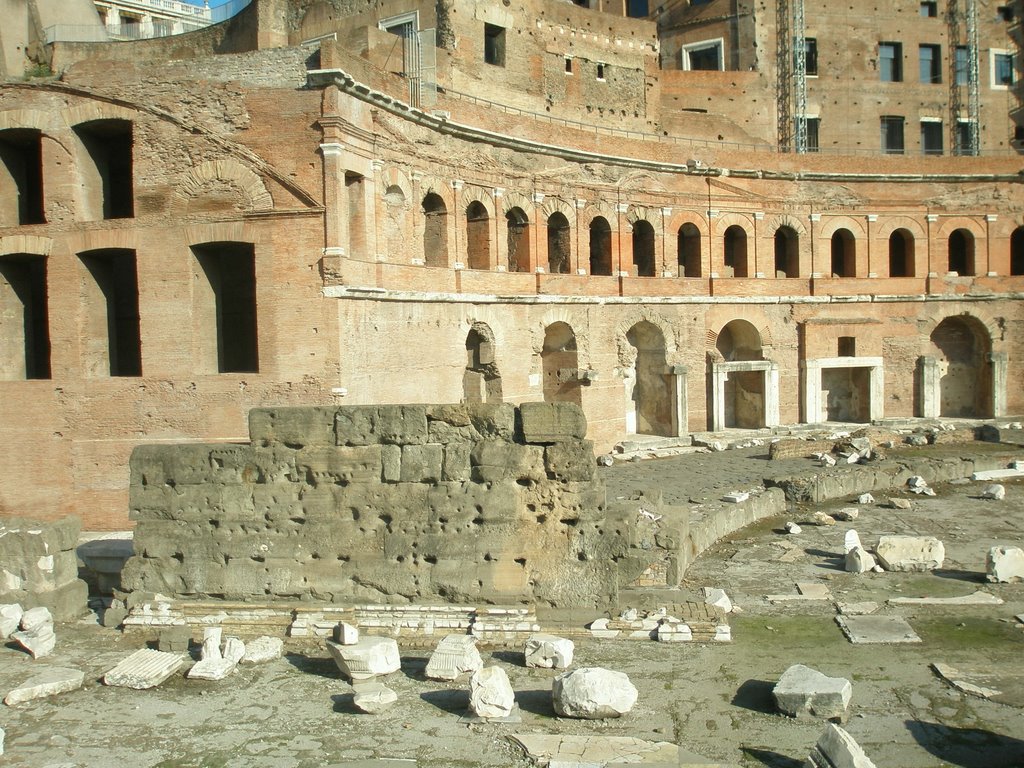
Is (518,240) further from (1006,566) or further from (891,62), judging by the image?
(891,62)

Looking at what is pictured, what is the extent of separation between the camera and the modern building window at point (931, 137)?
30828 mm

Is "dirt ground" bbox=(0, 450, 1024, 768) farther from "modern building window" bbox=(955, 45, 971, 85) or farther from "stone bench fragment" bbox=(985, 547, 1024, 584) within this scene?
"modern building window" bbox=(955, 45, 971, 85)

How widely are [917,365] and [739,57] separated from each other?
11.5 m

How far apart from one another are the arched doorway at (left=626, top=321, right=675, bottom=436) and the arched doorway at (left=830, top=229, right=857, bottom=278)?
6.14 meters

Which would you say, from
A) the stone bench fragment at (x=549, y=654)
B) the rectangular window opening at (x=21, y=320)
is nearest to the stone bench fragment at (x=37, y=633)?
the stone bench fragment at (x=549, y=654)

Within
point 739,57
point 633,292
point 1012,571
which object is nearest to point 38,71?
point 633,292

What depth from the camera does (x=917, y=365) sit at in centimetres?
2573

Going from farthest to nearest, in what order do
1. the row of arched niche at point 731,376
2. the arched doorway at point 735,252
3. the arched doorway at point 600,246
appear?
the arched doorway at point 735,252
the arched doorway at point 600,246
the row of arched niche at point 731,376

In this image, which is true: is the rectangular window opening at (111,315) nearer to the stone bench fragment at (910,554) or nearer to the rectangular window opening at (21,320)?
the rectangular window opening at (21,320)

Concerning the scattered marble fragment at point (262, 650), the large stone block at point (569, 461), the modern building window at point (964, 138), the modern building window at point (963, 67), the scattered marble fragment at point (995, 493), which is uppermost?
the modern building window at point (963, 67)

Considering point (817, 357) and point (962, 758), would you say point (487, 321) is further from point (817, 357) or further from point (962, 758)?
point (962, 758)

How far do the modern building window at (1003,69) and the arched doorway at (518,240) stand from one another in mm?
19930

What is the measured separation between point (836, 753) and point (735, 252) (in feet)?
69.1

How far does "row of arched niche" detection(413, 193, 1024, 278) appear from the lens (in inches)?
781
